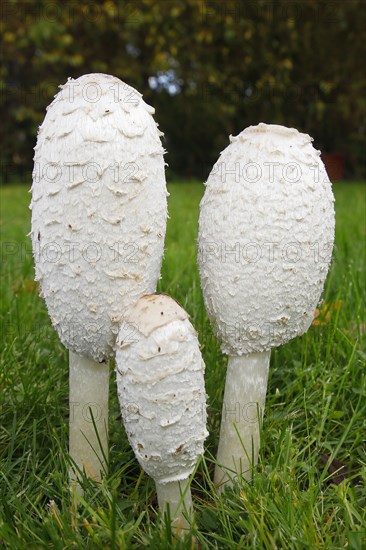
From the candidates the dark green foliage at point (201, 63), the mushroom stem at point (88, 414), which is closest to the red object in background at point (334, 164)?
the dark green foliage at point (201, 63)

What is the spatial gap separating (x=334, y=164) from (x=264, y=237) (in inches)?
418

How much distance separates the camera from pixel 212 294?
1.85 meters

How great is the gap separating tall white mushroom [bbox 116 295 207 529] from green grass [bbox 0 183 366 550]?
0.55ft

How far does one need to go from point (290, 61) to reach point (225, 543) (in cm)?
1031

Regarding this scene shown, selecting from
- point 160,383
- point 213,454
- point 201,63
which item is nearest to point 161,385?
point 160,383

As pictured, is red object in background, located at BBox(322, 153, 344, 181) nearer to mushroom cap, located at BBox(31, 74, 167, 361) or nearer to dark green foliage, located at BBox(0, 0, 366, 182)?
dark green foliage, located at BBox(0, 0, 366, 182)

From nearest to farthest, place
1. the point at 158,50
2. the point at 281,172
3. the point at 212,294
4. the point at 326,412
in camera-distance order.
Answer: the point at 281,172 < the point at 212,294 < the point at 326,412 < the point at 158,50

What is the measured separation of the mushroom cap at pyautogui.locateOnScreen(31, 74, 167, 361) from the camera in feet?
5.41

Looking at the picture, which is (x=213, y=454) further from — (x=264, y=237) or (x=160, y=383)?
(x=264, y=237)

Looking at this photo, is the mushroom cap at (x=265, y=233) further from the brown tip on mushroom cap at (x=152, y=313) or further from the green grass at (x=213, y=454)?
the green grass at (x=213, y=454)

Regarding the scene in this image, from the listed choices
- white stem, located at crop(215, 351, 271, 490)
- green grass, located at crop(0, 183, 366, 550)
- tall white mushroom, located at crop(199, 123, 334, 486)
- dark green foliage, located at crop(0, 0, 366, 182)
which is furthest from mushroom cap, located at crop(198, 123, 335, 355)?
dark green foliage, located at crop(0, 0, 366, 182)

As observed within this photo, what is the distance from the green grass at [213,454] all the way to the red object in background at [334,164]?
29.8ft

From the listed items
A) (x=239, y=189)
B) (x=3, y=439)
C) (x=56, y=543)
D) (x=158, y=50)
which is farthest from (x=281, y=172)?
(x=158, y=50)

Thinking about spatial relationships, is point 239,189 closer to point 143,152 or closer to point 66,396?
point 143,152
